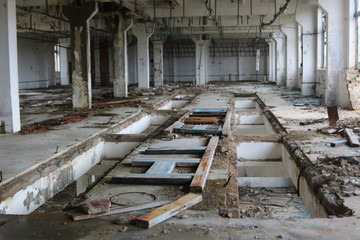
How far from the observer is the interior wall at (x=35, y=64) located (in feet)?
95.3

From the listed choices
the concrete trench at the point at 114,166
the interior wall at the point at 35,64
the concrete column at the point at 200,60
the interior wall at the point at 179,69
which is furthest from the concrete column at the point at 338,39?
the interior wall at the point at 179,69

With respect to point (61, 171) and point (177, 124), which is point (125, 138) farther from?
point (61, 171)

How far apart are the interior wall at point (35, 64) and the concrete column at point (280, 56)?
56.1 feet

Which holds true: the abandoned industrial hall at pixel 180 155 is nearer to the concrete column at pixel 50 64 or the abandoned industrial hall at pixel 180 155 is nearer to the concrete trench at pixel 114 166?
the concrete trench at pixel 114 166

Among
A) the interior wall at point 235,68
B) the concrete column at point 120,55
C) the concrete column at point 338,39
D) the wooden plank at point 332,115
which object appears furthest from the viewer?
the interior wall at point 235,68

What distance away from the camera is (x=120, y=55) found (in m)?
18.4

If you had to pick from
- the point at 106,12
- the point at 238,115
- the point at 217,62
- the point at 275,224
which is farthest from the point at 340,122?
the point at 217,62

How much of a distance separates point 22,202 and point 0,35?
190 inches

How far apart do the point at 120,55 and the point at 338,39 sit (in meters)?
9.03

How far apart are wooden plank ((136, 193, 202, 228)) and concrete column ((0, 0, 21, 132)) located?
5.91 meters

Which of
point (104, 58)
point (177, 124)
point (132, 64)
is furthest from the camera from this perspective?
point (132, 64)

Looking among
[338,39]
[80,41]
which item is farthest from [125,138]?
[338,39]

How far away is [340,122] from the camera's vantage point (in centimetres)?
1032

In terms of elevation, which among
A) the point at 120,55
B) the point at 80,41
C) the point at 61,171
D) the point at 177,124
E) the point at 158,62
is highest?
the point at 158,62
